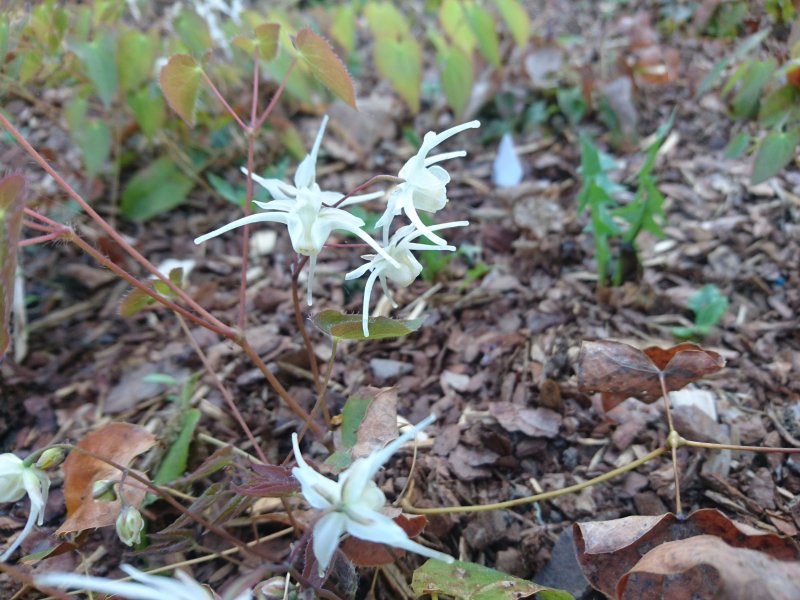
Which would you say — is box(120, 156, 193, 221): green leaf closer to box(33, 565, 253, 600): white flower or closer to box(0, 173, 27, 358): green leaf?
box(0, 173, 27, 358): green leaf

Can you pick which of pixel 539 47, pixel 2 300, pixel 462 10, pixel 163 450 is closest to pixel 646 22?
pixel 539 47

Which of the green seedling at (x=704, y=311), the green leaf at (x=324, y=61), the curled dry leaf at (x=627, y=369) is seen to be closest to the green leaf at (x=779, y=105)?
the green seedling at (x=704, y=311)

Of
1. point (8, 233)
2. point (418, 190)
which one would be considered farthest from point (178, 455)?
point (418, 190)

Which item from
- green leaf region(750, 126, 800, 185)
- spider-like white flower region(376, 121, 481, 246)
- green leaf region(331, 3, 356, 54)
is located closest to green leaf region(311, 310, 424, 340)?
spider-like white flower region(376, 121, 481, 246)

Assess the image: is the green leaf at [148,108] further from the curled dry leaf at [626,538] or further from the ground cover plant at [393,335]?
the curled dry leaf at [626,538]

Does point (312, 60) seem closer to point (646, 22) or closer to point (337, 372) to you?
point (337, 372)

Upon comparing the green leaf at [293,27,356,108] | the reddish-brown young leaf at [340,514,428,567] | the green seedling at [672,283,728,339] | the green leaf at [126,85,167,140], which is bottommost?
the green seedling at [672,283,728,339]
